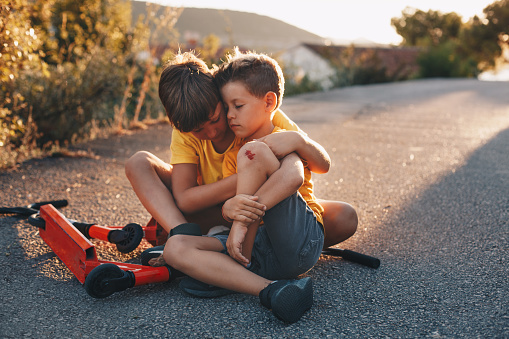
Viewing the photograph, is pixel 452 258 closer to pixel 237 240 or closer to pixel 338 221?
pixel 338 221

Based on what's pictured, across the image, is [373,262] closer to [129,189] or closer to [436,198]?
[436,198]

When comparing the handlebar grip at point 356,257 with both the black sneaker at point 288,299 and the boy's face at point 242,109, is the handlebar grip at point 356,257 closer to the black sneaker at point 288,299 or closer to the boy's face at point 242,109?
the black sneaker at point 288,299

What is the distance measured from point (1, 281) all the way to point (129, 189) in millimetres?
1556

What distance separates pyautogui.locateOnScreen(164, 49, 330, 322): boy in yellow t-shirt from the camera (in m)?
1.87

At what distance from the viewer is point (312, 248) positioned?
2.04 metres

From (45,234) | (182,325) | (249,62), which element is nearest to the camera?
(182,325)

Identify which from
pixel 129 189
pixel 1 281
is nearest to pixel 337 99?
pixel 129 189

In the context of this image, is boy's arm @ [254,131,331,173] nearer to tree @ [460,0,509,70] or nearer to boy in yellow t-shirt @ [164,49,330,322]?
boy in yellow t-shirt @ [164,49,330,322]

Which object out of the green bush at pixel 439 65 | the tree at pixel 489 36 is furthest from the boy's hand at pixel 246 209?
the tree at pixel 489 36

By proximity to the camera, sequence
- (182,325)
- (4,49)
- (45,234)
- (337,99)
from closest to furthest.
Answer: (182,325), (45,234), (4,49), (337,99)

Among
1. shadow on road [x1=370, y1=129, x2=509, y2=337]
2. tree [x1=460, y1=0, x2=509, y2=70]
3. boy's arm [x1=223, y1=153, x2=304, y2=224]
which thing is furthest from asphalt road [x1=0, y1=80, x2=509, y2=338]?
tree [x1=460, y1=0, x2=509, y2=70]

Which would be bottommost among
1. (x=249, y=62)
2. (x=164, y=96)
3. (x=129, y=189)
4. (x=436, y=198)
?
(x=129, y=189)

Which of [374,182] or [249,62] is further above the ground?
[249,62]

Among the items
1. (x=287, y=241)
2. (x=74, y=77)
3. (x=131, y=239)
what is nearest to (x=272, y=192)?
(x=287, y=241)
